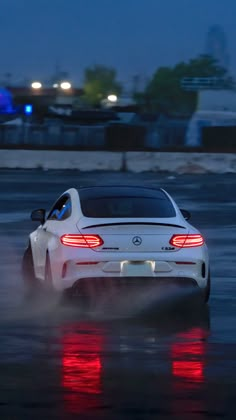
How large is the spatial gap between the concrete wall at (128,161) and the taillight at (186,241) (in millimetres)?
32856

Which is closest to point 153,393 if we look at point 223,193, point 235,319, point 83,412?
point 83,412

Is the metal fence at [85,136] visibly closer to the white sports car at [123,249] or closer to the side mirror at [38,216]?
the side mirror at [38,216]

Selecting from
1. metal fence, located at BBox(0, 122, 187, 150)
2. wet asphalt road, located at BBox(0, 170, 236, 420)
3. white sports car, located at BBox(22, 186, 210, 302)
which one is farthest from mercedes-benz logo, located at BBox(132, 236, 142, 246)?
metal fence, located at BBox(0, 122, 187, 150)

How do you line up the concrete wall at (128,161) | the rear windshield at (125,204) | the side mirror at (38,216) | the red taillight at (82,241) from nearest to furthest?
the red taillight at (82,241), the rear windshield at (125,204), the side mirror at (38,216), the concrete wall at (128,161)

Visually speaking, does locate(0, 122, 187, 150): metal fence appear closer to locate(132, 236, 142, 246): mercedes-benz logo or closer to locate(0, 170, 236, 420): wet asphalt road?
locate(0, 170, 236, 420): wet asphalt road

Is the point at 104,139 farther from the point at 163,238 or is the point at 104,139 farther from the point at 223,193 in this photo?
the point at 163,238

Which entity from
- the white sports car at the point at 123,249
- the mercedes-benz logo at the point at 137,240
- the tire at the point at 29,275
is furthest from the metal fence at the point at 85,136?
the mercedes-benz logo at the point at 137,240

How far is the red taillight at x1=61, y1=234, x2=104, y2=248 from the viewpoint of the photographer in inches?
515

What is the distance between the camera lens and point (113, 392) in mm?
8570

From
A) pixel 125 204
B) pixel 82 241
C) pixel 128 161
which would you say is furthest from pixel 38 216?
pixel 128 161

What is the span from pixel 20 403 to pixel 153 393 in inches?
36.9

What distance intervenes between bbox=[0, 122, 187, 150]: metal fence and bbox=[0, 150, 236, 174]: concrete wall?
1105 cm

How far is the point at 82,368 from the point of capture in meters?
9.57

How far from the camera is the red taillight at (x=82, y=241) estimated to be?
13086 mm
